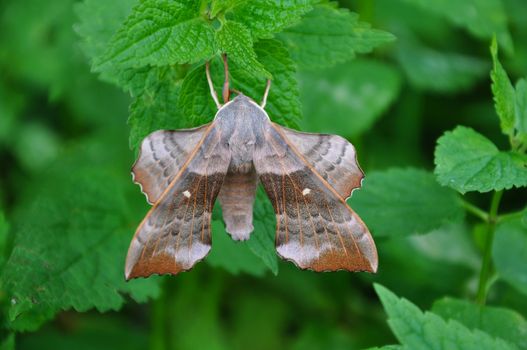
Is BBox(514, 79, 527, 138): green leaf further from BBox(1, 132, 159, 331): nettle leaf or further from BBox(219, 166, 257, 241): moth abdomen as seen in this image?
BBox(1, 132, 159, 331): nettle leaf

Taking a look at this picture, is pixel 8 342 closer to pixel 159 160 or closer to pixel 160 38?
pixel 159 160

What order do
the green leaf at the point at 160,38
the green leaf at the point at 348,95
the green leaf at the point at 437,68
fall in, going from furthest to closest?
the green leaf at the point at 437,68 < the green leaf at the point at 348,95 < the green leaf at the point at 160,38

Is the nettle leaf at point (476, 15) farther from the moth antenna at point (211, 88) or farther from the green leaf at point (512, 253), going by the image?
the moth antenna at point (211, 88)

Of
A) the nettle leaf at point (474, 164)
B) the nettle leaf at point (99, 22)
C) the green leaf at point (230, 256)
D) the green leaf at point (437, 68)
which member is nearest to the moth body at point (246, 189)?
the nettle leaf at point (474, 164)

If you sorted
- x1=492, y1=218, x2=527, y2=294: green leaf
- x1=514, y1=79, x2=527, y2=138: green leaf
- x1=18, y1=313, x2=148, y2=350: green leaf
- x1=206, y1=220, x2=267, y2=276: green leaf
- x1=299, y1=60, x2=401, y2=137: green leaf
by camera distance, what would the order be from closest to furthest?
x1=514, y1=79, x2=527, y2=138: green leaf < x1=492, y1=218, x2=527, y2=294: green leaf < x1=206, y1=220, x2=267, y2=276: green leaf < x1=18, y1=313, x2=148, y2=350: green leaf < x1=299, y1=60, x2=401, y2=137: green leaf

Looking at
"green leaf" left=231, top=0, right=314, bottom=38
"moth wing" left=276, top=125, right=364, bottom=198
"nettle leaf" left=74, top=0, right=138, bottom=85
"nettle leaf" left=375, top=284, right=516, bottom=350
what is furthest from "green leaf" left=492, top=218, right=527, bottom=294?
"nettle leaf" left=74, top=0, right=138, bottom=85
